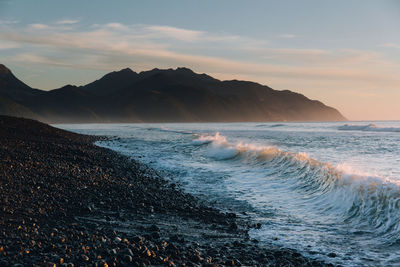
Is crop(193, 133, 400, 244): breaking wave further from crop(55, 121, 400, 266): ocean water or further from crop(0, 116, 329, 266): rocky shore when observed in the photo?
crop(0, 116, 329, 266): rocky shore

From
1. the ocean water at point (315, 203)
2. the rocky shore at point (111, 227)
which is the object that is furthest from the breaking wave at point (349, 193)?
the rocky shore at point (111, 227)

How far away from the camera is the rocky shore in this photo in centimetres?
584

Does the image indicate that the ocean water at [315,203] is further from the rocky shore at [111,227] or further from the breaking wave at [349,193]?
the rocky shore at [111,227]

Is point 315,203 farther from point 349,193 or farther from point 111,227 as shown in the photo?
point 111,227

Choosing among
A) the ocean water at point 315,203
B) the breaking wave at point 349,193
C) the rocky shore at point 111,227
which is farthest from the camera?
the breaking wave at point 349,193

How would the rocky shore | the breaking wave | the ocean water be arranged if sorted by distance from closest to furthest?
1. the rocky shore
2. the ocean water
3. the breaking wave

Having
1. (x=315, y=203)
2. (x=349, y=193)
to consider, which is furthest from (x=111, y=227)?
(x=349, y=193)

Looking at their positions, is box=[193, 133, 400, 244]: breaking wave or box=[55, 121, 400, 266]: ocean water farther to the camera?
box=[193, 133, 400, 244]: breaking wave

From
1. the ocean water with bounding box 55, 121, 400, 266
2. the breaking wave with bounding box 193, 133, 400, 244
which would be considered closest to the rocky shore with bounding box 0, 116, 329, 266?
the ocean water with bounding box 55, 121, 400, 266

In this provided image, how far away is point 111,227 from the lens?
7.93 meters

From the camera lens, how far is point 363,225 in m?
9.38

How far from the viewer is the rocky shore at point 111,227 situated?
19.2 feet

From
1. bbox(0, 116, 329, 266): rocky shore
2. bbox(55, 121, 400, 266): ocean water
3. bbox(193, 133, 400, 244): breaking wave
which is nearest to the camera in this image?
bbox(0, 116, 329, 266): rocky shore

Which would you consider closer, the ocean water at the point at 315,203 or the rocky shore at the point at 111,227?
the rocky shore at the point at 111,227
